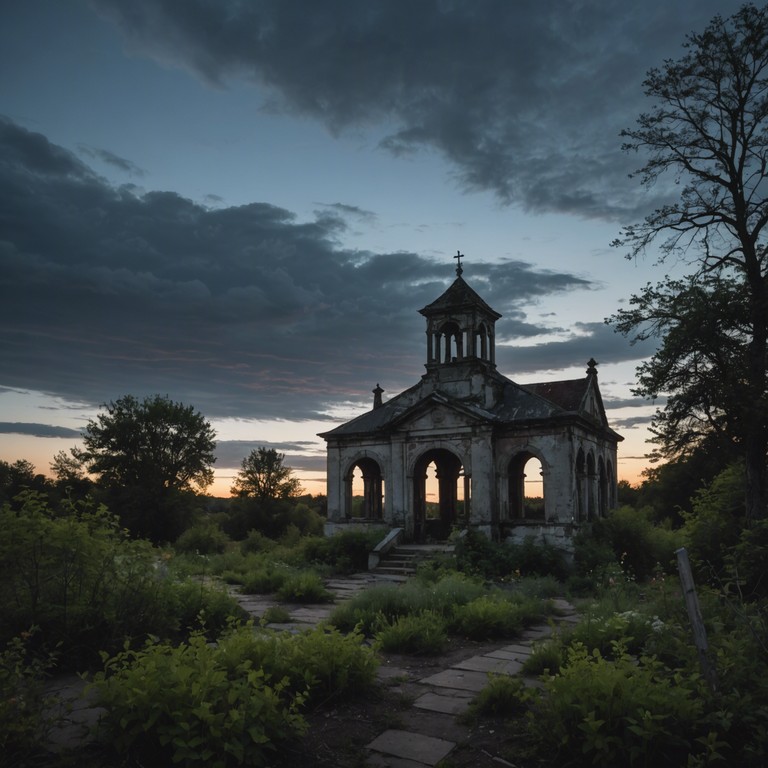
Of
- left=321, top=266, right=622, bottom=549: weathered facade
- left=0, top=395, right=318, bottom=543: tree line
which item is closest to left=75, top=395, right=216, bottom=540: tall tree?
left=0, top=395, right=318, bottom=543: tree line

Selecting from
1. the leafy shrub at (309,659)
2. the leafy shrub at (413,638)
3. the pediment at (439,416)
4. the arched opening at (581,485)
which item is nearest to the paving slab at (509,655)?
the leafy shrub at (413,638)

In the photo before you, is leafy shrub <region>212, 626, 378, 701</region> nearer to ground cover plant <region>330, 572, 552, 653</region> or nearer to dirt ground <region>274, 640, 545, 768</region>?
dirt ground <region>274, 640, 545, 768</region>

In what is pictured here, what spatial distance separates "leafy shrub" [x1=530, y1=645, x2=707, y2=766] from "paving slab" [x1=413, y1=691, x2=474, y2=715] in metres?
1.34

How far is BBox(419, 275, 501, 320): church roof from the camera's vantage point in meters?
23.5

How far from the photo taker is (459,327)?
2364 centimetres

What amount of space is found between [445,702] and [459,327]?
1781 centimetres

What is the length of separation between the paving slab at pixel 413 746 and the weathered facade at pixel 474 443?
15.5 m

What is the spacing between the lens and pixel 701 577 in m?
11.4

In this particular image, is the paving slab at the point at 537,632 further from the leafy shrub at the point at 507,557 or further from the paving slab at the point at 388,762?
the leafy shrub at the point at 507,557

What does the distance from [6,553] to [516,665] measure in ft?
20.1

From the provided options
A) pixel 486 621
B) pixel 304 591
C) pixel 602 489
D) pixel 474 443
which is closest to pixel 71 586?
pixel 486 621

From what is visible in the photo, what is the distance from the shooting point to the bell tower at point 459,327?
23.4m

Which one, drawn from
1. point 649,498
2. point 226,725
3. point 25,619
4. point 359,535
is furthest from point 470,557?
point 649,498

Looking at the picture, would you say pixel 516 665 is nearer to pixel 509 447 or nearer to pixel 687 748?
pixel 687 748
